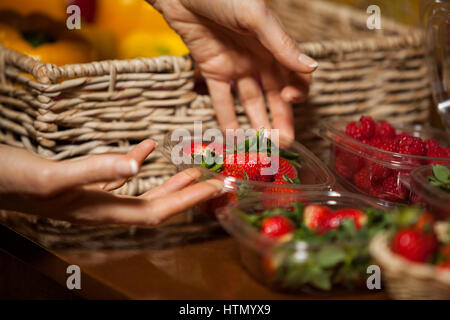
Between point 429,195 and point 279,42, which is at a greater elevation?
point 279,42

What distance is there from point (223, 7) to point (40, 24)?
19.7 inches

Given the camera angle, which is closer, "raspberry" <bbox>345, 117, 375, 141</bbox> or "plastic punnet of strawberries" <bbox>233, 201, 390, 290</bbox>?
"plastic punnet of strawberries" <bbox>233, 201, 390, 290</bbox>

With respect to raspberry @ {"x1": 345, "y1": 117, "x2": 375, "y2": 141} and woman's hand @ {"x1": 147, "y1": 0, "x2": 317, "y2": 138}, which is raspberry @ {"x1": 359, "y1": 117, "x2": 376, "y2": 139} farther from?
woman's hand @ {"x1": 147, "y1": 0, "x2": 317, "y2": 138}

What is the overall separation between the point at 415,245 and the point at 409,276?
36 millimetres

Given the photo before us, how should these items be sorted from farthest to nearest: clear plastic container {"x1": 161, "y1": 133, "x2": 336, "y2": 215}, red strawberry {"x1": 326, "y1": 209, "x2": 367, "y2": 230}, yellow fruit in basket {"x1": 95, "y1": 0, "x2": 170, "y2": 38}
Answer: yellow fruit in basket {"x1": 95, "y1": 0, "x2": 170, "y2": 38}
clear plastic container {"x1": 161, "y1": 133, "x2": 336, "y2": 215}
red strawberry {"x1": 326, "y1": 209, "x2": 367, "y2": 230}

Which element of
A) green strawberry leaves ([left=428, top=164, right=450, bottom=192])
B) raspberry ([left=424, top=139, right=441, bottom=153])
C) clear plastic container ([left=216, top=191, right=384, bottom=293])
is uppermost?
raspberry ([left=424, top=139, right=441, bottom=153])

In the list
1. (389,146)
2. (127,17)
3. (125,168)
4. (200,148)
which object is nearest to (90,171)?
(125,168)

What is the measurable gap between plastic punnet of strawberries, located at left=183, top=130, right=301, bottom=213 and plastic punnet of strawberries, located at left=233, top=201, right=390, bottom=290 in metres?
0.10

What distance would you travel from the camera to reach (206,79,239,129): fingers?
41.4 inches

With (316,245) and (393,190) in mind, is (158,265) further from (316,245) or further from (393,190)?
(393,190)

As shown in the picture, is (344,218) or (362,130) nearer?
(344,218)

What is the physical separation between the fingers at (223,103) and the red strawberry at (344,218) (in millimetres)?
383

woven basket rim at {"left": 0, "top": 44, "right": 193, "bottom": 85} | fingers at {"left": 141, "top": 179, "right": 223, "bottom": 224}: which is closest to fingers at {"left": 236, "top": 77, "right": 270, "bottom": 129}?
woven basket rim at {"left": 0, "top": 44, "right": 193, "bottom": 85}

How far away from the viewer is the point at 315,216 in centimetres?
72
